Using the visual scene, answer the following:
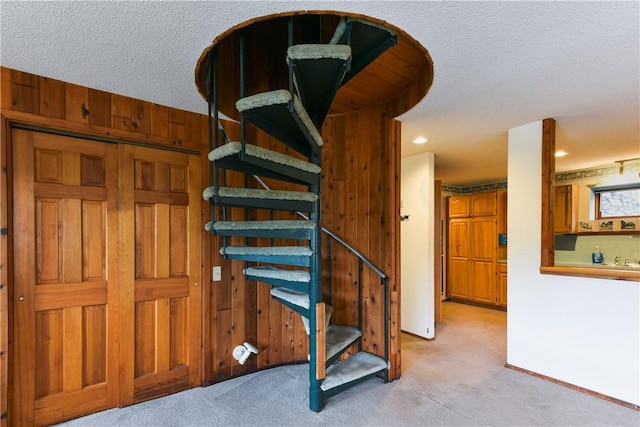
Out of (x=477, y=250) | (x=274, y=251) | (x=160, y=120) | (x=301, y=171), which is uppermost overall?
(x=160, y=120)

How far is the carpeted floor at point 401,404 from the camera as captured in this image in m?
2.12

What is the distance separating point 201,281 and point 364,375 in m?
1.57

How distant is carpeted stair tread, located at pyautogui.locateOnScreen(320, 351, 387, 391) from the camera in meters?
2.29

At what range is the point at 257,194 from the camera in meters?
1.96

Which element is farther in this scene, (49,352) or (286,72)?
(286,72)

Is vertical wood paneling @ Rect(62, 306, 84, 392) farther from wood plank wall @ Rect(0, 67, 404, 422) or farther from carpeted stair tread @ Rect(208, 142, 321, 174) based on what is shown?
carpeted stair tread @ Rect(208, 142, 321, 174)

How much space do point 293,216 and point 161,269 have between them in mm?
1261

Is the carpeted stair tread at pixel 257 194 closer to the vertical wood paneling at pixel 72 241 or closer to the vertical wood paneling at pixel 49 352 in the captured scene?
the vertical wood paneling at pixel 72 241

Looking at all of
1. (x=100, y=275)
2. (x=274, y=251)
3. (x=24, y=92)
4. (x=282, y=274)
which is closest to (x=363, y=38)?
(x=274, y=251)

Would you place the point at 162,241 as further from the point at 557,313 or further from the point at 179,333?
the point at 557,313

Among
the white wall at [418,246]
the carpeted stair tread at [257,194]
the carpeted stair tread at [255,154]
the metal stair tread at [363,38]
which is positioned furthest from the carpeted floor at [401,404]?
the metal stair tread at [363,38]

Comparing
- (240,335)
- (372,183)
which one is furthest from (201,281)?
(372,183)

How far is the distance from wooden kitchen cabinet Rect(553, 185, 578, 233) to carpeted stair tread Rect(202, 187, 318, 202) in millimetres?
4319

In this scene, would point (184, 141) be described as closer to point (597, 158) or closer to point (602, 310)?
point (602, 310)
